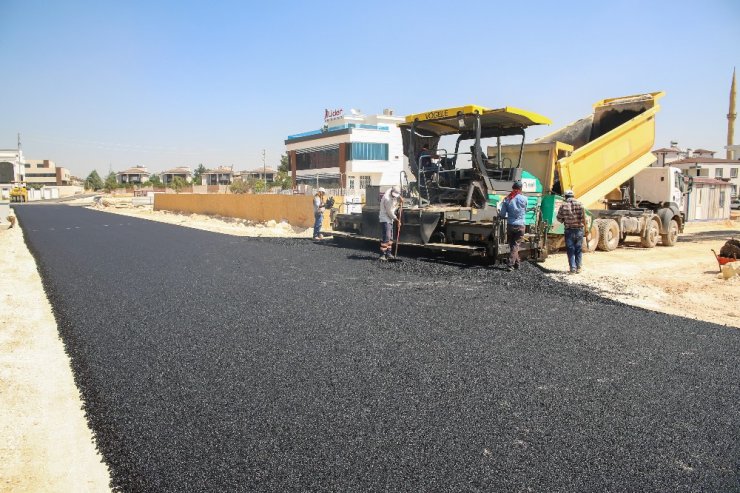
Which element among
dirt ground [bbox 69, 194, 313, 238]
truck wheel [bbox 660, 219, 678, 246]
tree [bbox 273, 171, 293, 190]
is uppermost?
tree [bbox 273, 171, 293, 190]

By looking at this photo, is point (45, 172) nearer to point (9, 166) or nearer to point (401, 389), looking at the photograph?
point (9, 166)

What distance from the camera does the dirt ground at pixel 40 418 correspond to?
A: 2.73 meters

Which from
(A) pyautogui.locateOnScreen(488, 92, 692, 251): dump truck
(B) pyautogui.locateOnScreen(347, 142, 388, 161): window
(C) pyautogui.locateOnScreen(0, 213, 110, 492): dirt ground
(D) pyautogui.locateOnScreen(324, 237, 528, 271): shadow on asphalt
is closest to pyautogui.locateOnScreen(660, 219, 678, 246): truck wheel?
(A) pyautogui.locateOnScreen(488, 92, 692, 251): dump truck

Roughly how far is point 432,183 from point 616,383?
6709mm

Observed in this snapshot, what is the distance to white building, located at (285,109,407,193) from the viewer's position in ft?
134

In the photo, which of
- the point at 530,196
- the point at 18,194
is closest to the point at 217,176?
the point at 18,194

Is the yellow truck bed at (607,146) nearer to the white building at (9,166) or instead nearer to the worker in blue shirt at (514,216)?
the worker in blue shirt at (514,216)

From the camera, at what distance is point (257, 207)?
21.2 m

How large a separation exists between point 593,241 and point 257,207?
13.7m

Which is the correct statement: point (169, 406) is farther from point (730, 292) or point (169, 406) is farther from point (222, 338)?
point (730, 292)

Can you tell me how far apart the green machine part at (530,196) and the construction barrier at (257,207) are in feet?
28.3

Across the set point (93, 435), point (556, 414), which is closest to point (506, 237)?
point (556, 414)

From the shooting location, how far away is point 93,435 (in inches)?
123

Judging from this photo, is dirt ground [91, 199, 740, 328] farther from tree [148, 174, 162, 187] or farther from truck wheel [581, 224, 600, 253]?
tree [148, 174, 162, 187]
